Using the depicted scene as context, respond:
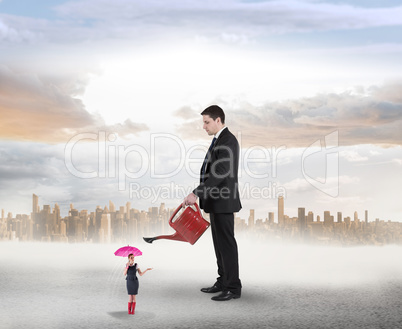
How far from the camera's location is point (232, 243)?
5.83m

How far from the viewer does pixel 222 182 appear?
573 centimetres

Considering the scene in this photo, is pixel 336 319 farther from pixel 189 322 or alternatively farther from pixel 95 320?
pixel 95 320

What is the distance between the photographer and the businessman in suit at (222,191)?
5.72m

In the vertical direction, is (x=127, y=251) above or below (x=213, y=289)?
above

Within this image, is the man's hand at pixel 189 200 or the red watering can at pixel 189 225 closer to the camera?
the man's hand at pixel 189 200

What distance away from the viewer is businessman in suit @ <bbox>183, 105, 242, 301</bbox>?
572 cm

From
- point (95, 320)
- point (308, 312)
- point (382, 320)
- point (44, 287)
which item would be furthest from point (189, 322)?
point (44, 287)

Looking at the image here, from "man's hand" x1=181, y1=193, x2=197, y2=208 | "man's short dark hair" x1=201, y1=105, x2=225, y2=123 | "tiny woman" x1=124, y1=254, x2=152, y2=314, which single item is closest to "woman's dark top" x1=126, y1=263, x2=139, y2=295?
"tiny woman" x1=124, y1=254, x2=152, y2=314

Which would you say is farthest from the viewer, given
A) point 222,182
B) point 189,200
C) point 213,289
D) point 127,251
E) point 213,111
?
point 213,289

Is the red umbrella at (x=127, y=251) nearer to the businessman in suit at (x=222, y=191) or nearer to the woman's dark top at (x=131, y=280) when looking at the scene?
the woman's dark top at (x=131, y=280)

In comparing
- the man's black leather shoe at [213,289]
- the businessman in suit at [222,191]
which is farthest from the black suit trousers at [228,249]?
the man's black leather shoe at [213,289]

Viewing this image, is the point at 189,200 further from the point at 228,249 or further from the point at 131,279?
the point at 131,279

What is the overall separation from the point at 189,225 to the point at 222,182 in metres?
0.61

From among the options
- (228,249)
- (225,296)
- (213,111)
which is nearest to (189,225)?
(228,249)
